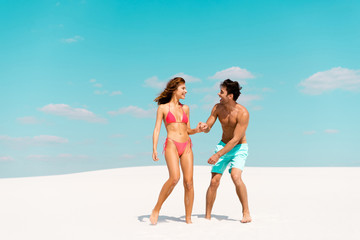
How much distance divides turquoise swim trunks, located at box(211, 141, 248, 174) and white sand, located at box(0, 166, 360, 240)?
0.97 m

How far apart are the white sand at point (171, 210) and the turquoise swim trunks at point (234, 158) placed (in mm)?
968

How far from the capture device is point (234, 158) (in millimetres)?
7066

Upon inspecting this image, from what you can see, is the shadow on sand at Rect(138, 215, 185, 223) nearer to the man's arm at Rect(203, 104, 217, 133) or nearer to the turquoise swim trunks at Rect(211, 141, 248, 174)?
the turquoise swim trunks at Rect(211, 141, 248, 174)

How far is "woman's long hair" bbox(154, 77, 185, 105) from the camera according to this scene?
6.98 meters

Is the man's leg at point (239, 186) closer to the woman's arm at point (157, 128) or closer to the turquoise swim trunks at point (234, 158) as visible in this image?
the turquoise swim trunks at point (234, 158)

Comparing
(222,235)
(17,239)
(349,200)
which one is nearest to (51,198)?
(17,239)

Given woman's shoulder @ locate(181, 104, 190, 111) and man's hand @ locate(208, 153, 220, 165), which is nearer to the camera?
man's hand @ locate(208, 153, 220, 165)

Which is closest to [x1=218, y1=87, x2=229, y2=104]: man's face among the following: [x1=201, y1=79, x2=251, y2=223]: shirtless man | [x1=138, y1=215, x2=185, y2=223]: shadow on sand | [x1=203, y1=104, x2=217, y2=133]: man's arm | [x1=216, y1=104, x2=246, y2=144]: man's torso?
[x1=201, y1=79, x2=251, y2=223]: shirtless man

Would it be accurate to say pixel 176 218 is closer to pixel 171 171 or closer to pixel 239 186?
pixel 171 171

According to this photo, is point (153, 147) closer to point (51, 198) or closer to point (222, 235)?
point (222, 235)

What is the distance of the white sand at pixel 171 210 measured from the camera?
635cm

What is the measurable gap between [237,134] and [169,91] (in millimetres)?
1385

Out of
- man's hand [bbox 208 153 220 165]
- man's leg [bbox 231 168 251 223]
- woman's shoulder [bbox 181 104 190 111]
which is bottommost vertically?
man's leg [bbox 231 168 251 223]

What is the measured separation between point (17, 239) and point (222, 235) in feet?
10.3
